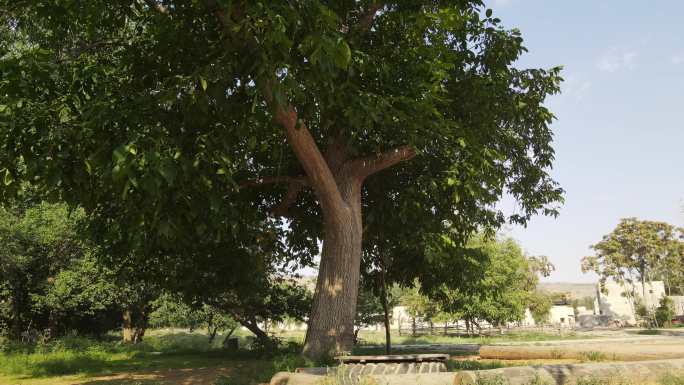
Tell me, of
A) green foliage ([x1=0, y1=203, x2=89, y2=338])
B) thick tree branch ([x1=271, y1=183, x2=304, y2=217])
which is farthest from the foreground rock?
green foliage ([x1=0, y1=203, x2=89, y2=338])

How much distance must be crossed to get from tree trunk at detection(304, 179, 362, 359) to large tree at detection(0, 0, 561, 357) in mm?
36

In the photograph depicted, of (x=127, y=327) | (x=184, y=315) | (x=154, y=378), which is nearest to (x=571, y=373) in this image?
(x=154, y=378)

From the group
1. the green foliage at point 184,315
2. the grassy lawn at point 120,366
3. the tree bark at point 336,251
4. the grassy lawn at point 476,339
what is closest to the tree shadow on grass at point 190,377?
the grassy lawn at point 120,366

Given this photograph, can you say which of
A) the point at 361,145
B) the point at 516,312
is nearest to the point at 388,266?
the point at 361,145

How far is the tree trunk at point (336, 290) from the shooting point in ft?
37.0

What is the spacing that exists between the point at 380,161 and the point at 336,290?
10.5ft

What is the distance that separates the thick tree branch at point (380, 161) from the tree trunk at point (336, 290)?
3.33ft

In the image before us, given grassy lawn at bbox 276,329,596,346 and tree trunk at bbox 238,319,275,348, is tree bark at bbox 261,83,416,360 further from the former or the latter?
grassy lawn at bbox 276,329,596,346

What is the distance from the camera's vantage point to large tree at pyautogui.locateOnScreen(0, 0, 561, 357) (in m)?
8.05

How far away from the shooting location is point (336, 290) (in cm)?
1158

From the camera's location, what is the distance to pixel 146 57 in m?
10.8

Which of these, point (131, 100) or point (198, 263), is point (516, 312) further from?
point (131, 100)

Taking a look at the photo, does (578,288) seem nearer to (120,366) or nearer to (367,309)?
(367,309)

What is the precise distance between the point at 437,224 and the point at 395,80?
17.5ft
